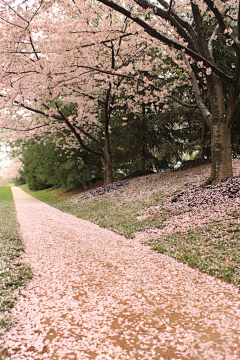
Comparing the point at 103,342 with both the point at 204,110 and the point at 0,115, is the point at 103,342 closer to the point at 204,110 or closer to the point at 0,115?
the point at 204,110

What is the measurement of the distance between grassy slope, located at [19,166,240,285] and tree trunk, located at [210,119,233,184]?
7.03 feet

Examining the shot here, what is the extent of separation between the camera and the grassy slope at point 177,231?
452cm

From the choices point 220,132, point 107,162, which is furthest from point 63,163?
point 220,132

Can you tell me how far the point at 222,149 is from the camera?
29.5ft

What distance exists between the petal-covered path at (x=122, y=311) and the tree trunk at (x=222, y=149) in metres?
5.04

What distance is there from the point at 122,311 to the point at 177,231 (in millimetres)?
3678

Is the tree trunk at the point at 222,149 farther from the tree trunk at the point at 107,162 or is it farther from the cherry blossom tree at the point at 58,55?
the tree trunk at the point at 107,162

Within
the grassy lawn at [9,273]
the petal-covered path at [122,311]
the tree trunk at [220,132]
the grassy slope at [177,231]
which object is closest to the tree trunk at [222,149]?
the tree trunk at [220,132]

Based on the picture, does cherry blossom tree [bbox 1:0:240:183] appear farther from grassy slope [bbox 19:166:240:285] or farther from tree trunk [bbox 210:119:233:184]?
grassy slope [bbox 19:166:240:285]

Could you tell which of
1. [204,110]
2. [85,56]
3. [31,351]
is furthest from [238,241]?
[85,56]

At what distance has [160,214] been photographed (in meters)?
8.34

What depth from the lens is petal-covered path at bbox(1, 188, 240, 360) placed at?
7.67ft

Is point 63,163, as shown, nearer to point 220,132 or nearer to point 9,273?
point 220,132

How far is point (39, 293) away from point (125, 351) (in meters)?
1.60
